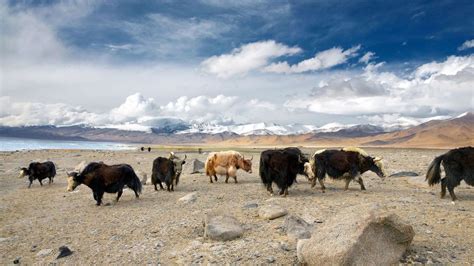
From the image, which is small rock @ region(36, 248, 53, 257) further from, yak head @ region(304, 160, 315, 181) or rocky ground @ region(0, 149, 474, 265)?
yak head @ region(304, 160, 315, 181)

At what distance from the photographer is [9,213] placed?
37.9ft

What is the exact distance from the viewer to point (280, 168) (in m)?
11.8

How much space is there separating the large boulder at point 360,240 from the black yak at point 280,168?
239 inches

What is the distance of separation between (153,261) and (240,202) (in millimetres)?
4480

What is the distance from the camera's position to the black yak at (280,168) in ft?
38.5

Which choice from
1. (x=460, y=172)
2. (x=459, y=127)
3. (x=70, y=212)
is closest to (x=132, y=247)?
(x=70, y=212)

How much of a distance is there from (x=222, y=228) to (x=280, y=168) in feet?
16.6

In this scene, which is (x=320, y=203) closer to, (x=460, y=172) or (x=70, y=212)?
(x=460, y=172)

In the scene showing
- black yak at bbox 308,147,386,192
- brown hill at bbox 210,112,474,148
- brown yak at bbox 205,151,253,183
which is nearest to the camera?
black yak at bbox 308,147,386,192

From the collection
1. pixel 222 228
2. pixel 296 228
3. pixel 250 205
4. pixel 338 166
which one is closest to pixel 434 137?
pixel 338 166

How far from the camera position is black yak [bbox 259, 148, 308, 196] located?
1173 cm

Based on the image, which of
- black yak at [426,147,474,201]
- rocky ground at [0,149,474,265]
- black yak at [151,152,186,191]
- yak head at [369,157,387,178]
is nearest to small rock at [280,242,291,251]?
rocky ground at [0,149,474,265]

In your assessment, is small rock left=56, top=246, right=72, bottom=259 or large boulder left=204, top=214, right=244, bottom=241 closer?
large boulder left=204, top=214, right=244, bottom=241

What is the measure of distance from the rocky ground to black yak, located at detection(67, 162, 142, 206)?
0.46 m
